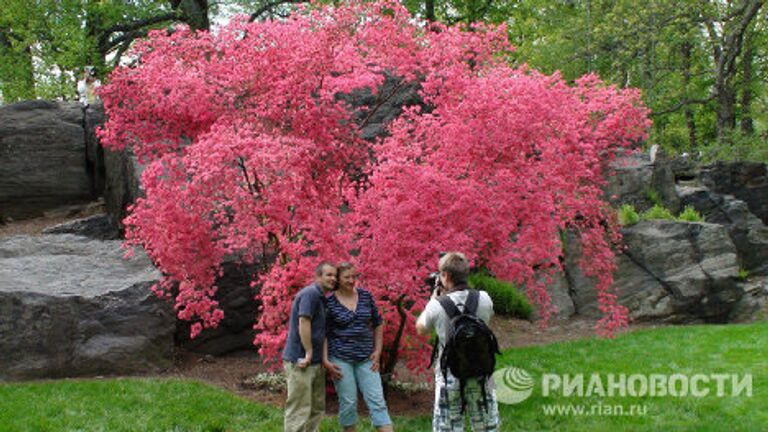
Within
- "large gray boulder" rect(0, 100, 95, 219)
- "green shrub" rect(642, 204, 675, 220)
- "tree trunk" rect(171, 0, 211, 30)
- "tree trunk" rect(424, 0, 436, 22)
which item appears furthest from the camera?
"tree trunk" rect(424, 0, 436, 22)

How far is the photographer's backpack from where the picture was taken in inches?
189

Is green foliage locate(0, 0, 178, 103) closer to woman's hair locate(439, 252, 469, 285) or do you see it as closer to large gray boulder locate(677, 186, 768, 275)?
large gray boulder locate(677, 186, 768, 275)

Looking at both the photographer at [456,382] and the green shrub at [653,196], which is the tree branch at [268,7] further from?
the photographer at [456,382]

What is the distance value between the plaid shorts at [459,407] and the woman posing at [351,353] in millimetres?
917

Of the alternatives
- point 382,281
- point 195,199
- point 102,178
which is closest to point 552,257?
point 382,281

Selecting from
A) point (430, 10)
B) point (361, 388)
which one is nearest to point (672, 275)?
point (430, 10)

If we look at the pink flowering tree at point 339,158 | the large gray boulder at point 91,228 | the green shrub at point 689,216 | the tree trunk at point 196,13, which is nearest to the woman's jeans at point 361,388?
the pink flowering tree at point 339,158

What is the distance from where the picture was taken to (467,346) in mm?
4797

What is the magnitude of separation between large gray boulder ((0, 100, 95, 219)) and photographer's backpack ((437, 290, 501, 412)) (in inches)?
465

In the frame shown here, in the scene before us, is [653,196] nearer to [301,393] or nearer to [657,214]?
[657,214]

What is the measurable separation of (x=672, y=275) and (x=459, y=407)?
11.4 metres

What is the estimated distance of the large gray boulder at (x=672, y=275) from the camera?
14656 millimetres

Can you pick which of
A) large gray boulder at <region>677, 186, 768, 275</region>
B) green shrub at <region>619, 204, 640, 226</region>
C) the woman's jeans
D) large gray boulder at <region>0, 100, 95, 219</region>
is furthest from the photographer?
large gray boulder at <region>677, 186, 768, 275</region>

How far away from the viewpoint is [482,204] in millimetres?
7051
